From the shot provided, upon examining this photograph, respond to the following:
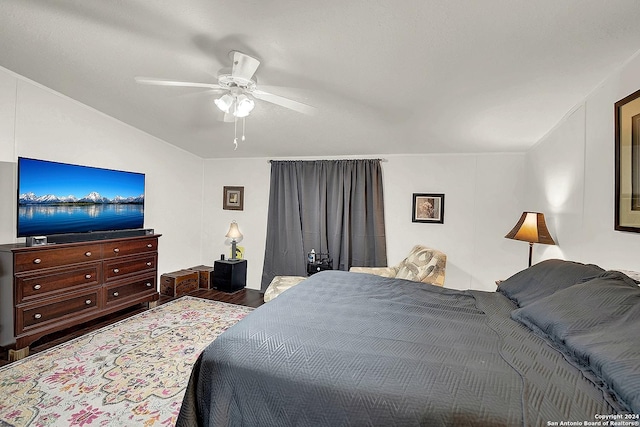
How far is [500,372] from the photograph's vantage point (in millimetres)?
1116

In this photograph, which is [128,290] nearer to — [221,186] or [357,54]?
[221,186]

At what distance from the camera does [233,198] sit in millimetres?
5141

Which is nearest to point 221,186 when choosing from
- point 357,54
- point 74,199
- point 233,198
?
point 233,198

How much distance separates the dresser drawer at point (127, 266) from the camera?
11.1 ft

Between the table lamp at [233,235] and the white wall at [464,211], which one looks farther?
the table lamp at [233,235]

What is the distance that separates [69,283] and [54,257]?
31 cm

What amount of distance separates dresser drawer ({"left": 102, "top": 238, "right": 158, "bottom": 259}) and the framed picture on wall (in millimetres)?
4427

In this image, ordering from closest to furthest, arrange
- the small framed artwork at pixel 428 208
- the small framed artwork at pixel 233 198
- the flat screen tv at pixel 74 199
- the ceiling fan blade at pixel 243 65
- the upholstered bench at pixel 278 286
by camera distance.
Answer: the ceiling fan blade at pixel 243 65 < the flat screen tv at pixel 74 199 < the upholstered bench at pixel 278 286 < the small framed artwork at pixel 428 208 < the small framed artwork at pixel 233 198

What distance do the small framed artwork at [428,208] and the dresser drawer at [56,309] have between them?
3.95m

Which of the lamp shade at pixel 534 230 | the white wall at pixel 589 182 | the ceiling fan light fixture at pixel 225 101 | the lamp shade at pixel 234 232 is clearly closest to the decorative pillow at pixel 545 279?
the white wall at pixel 589 182

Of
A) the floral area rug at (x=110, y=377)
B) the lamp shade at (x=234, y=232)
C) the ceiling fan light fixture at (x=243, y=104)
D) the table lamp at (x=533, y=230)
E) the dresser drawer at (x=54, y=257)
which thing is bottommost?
the floral area rug at (x=110, y=377)

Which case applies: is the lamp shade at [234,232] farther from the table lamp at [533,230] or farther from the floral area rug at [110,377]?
the table lamp at [533,230]

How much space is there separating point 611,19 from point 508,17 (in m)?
0.47

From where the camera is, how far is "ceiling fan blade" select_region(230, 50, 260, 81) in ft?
6.82
